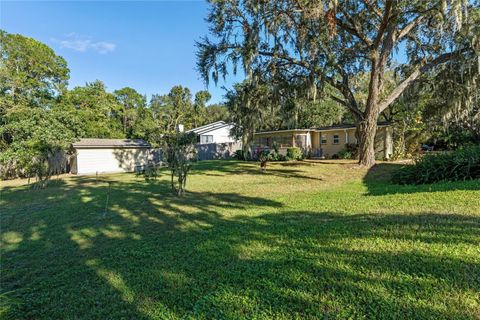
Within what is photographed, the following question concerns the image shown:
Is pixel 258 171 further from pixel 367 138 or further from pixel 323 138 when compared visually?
pixel 323 138

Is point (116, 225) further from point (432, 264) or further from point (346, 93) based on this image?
point (346, 93)

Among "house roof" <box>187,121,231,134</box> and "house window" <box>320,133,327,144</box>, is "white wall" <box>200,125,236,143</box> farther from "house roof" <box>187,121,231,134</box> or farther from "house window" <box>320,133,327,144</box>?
"house window" <box>320,133,327,144</box>

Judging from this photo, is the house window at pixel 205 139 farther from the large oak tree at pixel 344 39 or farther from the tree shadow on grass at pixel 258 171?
the large oak tree at pixel 344 39

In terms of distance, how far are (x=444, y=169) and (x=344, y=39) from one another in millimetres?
7894

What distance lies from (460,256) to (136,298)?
336 centimetres

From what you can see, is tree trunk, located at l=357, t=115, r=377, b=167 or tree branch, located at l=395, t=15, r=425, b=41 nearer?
tree branch, located at l=395, t=15, r=425, b=41

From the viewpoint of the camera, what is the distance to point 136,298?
2.56 meters

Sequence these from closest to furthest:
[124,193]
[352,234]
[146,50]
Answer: [352,234] < [124,193] < [146,50]

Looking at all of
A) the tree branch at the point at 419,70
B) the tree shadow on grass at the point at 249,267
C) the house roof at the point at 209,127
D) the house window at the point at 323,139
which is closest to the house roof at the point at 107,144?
the house roof at the point at 209,127

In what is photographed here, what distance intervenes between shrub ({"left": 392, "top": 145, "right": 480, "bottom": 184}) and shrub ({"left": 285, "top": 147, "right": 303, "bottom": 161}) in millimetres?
12286

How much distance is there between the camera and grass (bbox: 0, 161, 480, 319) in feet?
7.34

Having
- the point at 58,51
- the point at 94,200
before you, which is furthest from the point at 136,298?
the point at 58,51

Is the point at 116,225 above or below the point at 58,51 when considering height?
below

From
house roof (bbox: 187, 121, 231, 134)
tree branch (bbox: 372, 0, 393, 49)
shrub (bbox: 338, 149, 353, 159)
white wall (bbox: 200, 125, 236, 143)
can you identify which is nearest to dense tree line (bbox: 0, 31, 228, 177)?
house roof (bbox: 187, 121, 231, 134)
